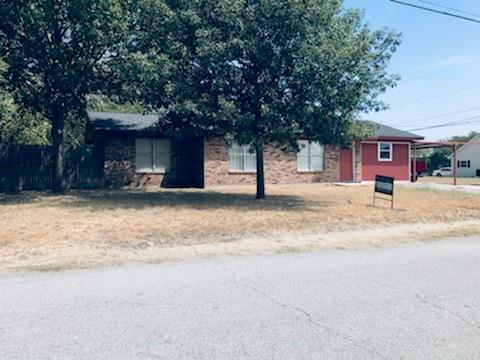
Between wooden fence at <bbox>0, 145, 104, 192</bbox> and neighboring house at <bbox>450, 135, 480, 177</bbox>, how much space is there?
48.9 m

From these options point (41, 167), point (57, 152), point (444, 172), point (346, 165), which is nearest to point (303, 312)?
point (57, 152)

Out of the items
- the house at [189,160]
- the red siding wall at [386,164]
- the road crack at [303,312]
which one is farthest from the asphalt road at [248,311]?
the red siding wall at [386,164]

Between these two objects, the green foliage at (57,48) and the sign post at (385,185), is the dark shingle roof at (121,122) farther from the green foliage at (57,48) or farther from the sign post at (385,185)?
the sign post at (385,185)

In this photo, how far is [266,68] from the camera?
1380 cm

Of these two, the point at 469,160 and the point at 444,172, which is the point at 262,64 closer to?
the point at 444,172

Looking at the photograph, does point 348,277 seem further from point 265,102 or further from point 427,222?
point 265,102

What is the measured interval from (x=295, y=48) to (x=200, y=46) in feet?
9.05

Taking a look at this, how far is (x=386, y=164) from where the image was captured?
2767 centimetres

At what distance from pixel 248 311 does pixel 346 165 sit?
22.6m

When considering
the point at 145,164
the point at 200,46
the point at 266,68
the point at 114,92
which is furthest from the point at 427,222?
the point at 145,164

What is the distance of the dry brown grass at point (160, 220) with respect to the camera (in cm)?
787

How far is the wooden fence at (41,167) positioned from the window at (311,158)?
1051 centimetres

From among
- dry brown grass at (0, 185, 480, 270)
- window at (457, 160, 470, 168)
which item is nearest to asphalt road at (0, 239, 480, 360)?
dry brown grass at (0, 185, 480, 270)

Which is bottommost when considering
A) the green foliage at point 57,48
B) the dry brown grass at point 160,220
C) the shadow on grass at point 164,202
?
the dry brown grass at point 160,220
